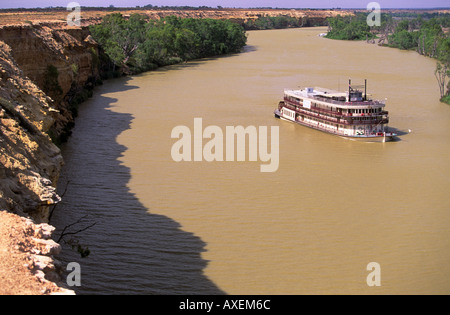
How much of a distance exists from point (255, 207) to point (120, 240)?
4049 millimetres

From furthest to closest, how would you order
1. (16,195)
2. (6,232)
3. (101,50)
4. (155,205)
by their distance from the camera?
(101,50), (155,205), (16,195), (6,232)

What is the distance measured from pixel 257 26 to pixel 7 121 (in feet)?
320

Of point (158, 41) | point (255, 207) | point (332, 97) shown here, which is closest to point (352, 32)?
point (158, 41)

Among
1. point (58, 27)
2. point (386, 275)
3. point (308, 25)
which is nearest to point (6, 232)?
point (386, 275)

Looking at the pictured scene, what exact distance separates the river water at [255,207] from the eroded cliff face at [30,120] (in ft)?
6.99

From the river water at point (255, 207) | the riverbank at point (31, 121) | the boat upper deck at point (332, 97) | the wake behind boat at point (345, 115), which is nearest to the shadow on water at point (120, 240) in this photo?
the river water at point (255, 207)

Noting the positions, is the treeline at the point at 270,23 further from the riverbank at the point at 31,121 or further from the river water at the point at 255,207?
the riverbank at the point at 31,121

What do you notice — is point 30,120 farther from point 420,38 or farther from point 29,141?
point 420,38

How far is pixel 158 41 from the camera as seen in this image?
48.8 meters

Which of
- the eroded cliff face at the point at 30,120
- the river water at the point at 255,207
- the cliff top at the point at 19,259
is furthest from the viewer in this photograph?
the river water at the point at 255,207

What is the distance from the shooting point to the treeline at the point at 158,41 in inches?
1727

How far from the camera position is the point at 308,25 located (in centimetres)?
12356

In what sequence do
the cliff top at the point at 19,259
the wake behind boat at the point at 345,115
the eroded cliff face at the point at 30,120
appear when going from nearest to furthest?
the cliff top at the point at 19,259, the eroded cliff face at the point at 30,120, the wake behind boat at the point at 345,115
